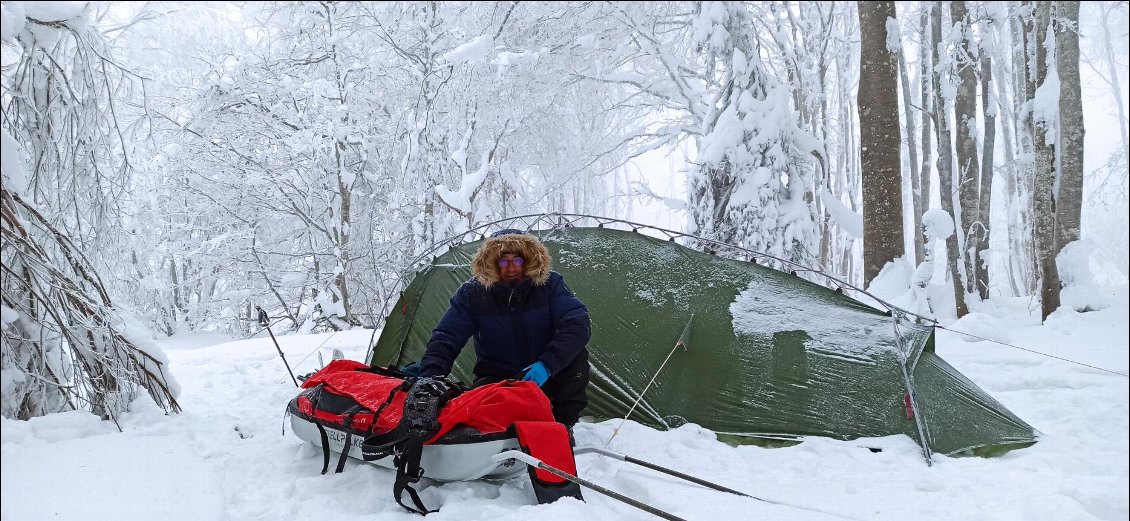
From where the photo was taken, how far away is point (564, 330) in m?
3.21

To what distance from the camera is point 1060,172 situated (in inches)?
264

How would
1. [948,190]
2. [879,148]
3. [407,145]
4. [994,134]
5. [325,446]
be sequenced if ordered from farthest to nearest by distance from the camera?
[994,134]
[407,145]
[948,190]
[879,148]
[325,446]

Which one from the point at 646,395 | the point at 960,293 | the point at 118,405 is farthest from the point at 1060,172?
the point at 118,405

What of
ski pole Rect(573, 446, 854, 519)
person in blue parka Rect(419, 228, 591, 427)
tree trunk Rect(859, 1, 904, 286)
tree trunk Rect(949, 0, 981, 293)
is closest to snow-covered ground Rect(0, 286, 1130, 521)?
ski pole Rect(573, 446, 854, 519)

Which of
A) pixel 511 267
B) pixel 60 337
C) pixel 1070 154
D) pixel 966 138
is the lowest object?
pixel 60 337

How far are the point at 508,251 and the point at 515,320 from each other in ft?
1.20

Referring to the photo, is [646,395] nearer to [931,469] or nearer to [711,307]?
[711,307]

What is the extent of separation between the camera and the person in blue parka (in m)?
3.26

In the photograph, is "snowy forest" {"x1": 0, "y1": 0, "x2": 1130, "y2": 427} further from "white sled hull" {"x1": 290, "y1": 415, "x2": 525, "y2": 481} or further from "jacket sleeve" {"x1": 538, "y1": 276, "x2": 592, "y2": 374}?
"jacket sleeve" {"x1": 538, "y1": 276, "x2": 592, "y2": 374}

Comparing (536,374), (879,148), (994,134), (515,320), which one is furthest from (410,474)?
(994,134)

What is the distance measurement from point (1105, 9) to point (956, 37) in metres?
12.2

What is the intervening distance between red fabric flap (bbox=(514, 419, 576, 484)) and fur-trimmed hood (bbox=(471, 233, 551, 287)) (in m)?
0.83

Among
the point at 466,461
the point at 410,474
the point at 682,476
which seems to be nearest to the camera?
the point at 410,474

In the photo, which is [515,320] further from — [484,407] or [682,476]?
[682,476]
